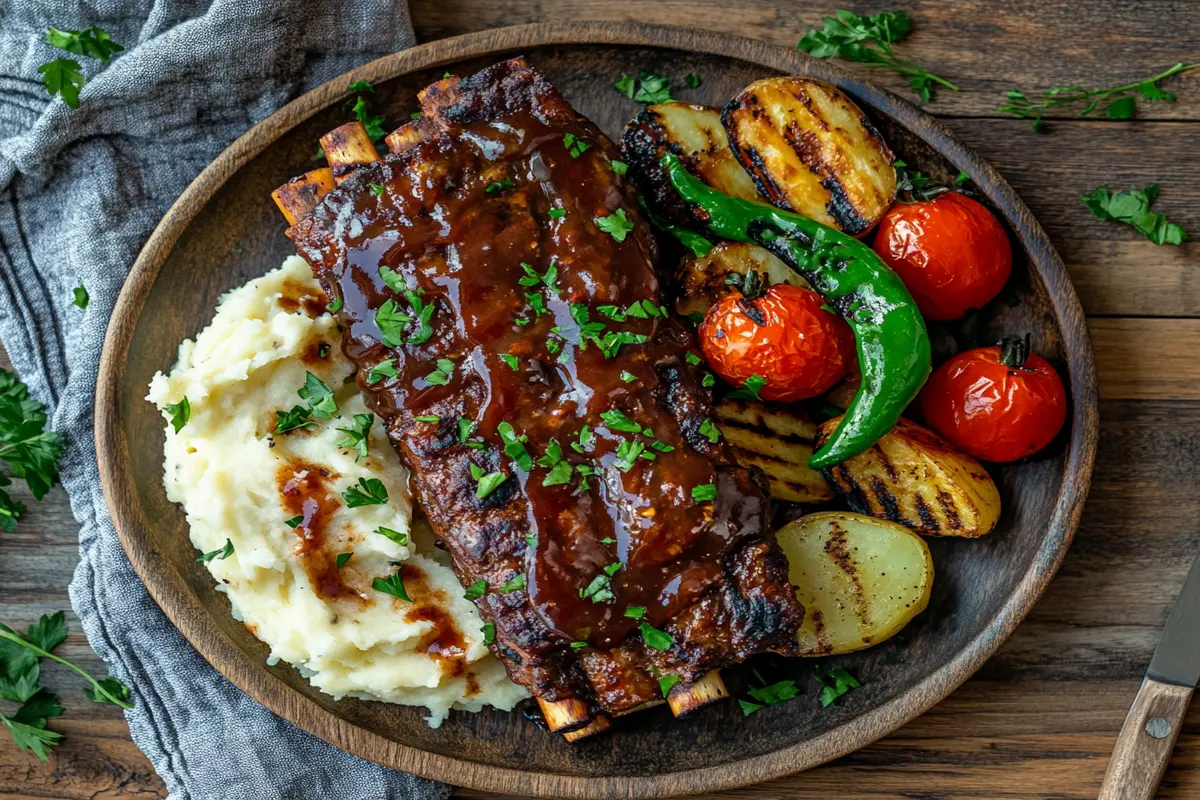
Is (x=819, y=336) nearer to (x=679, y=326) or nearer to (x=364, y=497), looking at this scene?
(x=679, y=326)

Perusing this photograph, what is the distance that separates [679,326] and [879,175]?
1.10m

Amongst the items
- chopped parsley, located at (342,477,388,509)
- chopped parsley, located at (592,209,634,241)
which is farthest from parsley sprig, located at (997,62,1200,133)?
chopped parsley, located at (342,477,388,509)

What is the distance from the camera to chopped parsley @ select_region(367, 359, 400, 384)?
3.65 meters

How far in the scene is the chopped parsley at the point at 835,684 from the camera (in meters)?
4.23

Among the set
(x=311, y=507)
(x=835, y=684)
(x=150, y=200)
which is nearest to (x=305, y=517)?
(x=311, y=507)

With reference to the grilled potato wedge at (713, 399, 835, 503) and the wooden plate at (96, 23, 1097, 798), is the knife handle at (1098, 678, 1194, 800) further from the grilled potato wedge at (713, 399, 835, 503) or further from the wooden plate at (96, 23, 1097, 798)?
the grilled potato wedge at (713, 399, 835, 503)

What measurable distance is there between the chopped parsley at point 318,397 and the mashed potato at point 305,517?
0.07 metres

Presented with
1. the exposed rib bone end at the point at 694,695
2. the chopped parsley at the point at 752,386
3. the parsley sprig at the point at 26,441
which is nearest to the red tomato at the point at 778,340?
the chopped parsley at the point at 752,386

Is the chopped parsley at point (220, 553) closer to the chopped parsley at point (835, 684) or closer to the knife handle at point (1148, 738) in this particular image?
the chopped parsley at point (835, 684)

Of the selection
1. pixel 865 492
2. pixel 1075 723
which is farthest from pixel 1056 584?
pixel 865 492

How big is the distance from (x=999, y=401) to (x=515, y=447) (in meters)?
2.01

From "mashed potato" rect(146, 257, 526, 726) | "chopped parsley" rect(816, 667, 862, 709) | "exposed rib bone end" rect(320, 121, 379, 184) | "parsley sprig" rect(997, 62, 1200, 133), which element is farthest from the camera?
"parsley sprig" rect(997, 62, 1200, 133)

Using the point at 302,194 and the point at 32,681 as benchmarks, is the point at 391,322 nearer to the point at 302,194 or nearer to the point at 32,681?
the point at 302,194

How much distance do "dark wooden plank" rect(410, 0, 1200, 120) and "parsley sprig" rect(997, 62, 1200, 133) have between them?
5 cm
